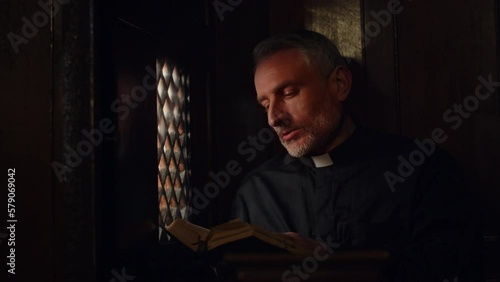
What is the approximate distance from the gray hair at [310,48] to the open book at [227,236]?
3.76 ft

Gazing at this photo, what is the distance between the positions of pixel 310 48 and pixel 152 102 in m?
0.91

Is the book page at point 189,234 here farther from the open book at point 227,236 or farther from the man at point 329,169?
the man at point 329,169

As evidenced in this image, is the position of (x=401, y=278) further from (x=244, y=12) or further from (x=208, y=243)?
(x=244, y=12)

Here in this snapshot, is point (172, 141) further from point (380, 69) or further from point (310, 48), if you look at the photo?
point (380, 69)

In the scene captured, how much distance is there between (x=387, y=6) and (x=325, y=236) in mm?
1249

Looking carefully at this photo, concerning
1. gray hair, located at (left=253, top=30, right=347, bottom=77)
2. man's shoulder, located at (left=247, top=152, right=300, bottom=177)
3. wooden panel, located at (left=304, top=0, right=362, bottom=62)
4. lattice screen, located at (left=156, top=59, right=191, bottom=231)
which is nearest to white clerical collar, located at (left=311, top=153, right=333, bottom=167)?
man's shoulder, located at (left=247, top=152, right=300, bottom=177)

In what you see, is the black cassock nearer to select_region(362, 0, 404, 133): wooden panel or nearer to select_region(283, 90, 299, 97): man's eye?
select_region(362, 0, 404, 133): wooden panel

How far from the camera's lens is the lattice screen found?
2855mm

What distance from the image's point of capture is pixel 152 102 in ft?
8.62

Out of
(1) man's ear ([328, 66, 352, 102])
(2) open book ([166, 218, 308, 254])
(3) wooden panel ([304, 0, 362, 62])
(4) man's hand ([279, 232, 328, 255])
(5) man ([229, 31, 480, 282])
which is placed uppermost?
(3) wooden panel ([304, 0, 362, 62])

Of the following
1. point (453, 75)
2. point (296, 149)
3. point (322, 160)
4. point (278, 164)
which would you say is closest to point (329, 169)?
point (322, 160)

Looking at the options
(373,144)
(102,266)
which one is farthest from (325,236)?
(102,266)

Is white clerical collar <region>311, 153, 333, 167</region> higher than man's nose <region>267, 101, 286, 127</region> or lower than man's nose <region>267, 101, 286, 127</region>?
lower

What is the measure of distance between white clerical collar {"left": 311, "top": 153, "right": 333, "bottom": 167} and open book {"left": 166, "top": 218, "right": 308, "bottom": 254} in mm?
1003
